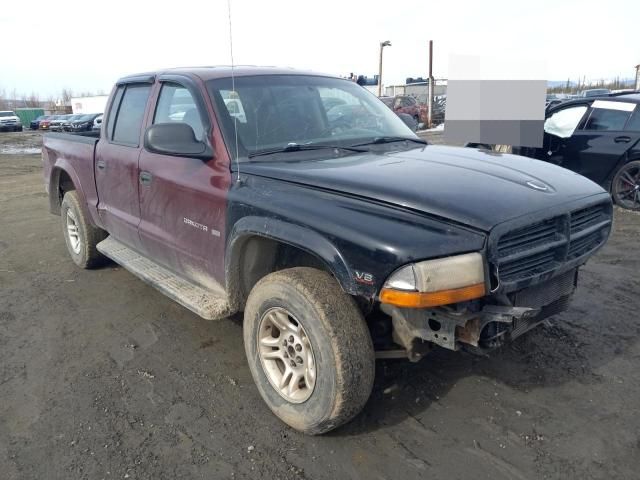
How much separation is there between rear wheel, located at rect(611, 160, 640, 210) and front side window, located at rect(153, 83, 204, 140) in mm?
6314

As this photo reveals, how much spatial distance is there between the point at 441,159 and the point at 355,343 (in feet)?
4.30


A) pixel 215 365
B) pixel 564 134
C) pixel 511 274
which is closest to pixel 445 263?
pixel 511 274

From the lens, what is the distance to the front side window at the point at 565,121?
7898 mm

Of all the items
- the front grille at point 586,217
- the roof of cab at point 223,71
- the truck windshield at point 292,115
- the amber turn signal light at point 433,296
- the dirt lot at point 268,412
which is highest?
the roof of cab at point 223,71

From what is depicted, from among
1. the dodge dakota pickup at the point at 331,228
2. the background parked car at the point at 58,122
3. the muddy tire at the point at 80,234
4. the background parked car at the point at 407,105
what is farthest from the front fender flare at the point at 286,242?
the background parked car at the point at 58,122

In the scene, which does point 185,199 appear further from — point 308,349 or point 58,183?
point 58,183

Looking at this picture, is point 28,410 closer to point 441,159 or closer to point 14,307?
point 14,307

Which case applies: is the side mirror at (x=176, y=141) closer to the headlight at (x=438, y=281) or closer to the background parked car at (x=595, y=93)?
the headlight at (x=438, y=281)

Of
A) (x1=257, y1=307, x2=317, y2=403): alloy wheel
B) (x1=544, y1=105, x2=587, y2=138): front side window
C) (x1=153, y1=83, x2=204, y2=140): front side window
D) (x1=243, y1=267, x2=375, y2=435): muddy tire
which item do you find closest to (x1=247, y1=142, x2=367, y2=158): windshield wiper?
(x1=153, y1=83, x2=204, y2=140): front side window

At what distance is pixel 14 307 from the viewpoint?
457 centimetres

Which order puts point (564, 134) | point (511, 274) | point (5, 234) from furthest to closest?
point (564, 134)
point (5, 234)
point (511, 274)

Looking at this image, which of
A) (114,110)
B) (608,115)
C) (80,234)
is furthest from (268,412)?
(608,115)

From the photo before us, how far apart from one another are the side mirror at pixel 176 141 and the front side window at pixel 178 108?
20cm

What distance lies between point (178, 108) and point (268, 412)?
86.1 inches
